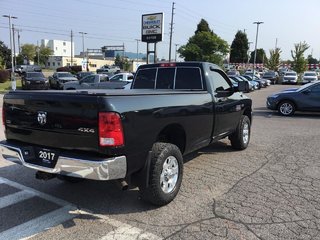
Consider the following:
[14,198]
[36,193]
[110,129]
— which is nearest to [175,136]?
[110,129]

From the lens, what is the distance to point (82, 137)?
3965mm

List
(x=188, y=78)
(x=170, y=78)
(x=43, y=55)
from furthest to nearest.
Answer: (x=43, y=55) < (x=170, y=78) < (x=188, y=78)

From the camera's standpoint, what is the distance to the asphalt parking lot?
396 centimetres

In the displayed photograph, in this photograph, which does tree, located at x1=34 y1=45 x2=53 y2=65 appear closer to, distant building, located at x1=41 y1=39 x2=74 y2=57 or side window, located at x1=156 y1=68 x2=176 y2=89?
distant building, located at x1=41 y1=39 x2=74 y2=57

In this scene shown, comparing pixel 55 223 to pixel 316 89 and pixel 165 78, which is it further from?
pixel 316 89

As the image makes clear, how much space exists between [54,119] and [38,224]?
4.03ft

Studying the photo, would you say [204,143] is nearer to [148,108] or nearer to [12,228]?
[148,108]

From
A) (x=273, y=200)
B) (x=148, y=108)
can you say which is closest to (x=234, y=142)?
(x=273, y=200)

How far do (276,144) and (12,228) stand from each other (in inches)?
255

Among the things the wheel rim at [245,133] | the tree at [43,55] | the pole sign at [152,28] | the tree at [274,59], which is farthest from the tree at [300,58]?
the tree at [43,55]

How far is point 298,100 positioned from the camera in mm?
14836

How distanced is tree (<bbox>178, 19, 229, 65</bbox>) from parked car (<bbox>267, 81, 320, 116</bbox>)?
42.7 metres

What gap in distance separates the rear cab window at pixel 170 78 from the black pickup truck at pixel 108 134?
60cm

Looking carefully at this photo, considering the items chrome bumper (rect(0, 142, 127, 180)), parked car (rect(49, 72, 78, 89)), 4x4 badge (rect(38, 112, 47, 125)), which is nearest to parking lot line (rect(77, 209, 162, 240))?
chrome bumper (rect(0, 142, 127, 180))
